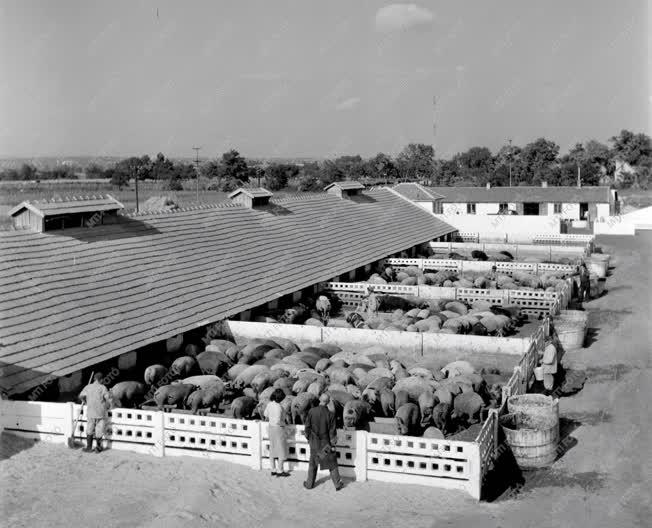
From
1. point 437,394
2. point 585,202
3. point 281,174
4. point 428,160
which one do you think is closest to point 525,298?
point 437,394

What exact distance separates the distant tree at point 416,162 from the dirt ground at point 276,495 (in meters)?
104

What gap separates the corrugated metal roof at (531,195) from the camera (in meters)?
66.5

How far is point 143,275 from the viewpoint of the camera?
2425cm

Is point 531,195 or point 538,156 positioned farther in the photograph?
point 538,156

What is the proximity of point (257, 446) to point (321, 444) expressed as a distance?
1.54m

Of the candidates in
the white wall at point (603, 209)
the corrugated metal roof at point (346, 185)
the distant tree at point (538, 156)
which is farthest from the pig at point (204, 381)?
the distant tree at point (538, 156)

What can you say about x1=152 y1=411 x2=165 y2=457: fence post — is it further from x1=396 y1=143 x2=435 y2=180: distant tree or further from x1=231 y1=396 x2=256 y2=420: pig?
x1=396 y1=143 x2=435 y2=180: distant tree

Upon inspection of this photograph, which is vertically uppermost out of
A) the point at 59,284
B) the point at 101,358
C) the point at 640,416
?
the point at 59,284

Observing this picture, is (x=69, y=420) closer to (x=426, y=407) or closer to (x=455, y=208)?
(x=426, y=407)

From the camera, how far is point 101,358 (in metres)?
19.6

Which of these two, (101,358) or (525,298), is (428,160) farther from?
(101,358)

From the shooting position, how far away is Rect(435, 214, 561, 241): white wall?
184ft

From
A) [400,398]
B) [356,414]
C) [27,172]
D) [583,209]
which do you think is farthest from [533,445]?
[27,172]

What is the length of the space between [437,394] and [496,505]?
5556 mm
